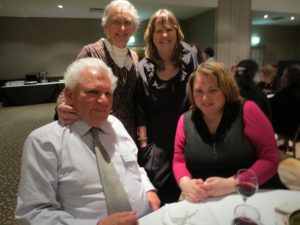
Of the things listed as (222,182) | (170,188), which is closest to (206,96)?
(222,182)

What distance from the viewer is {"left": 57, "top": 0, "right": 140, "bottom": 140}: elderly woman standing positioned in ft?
6.38

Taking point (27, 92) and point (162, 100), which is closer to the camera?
point (162, 100)

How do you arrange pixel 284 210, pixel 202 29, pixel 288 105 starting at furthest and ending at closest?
1. pixel 202 29
2. pixel 288 105
3. pixel 284 210

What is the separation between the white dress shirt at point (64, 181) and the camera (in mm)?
1151

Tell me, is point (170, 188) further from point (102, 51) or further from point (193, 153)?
point (102, 51)

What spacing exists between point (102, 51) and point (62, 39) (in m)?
9.09

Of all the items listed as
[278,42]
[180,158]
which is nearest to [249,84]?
[180,158]

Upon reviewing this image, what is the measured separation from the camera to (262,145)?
1479 millimetres

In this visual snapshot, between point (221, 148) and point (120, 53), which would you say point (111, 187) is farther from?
point (120, 53)

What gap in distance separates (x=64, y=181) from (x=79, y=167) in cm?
9

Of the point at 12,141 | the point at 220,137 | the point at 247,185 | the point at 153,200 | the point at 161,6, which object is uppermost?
the point at 161,6

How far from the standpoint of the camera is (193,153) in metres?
1.54

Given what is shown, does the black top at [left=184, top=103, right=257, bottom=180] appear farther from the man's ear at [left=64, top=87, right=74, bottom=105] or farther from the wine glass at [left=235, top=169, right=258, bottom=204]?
the man's ear at [left=64, top=87, right=74, bottom=105]

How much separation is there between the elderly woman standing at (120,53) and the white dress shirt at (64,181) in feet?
2.04
